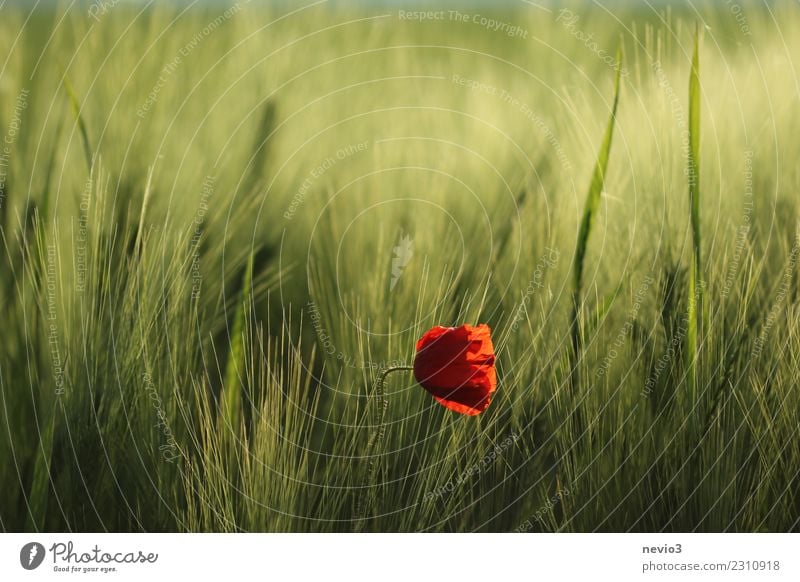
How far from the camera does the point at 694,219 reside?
0.76m

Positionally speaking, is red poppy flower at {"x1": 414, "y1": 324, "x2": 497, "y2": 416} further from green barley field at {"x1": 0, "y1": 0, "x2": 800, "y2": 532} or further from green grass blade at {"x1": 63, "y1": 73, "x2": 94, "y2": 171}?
green grass blade at {"x1": 63, "y1": 73, "x2": 94, "y2": 171}

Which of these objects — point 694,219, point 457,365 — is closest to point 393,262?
point 457,365

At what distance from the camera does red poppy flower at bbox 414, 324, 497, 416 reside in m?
0.67

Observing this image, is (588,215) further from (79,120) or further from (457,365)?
(79,120)

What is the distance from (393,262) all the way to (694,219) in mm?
330

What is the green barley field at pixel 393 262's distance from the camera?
2.39 ft

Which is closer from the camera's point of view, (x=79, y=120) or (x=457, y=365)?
(x=457, y=365)

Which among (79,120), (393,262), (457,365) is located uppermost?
(79,120)

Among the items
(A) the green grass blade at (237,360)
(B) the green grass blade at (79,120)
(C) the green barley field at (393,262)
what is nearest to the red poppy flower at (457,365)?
(C) the green barley field at (393,262)

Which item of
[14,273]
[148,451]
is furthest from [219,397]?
[14,273]

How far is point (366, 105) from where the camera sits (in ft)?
2.61

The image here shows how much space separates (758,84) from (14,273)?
0.85m
